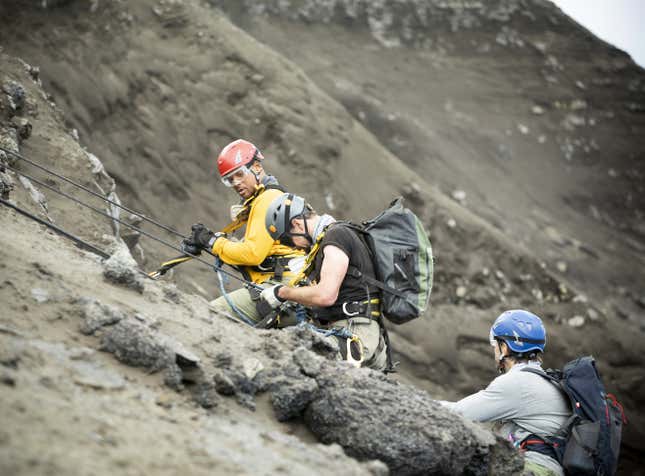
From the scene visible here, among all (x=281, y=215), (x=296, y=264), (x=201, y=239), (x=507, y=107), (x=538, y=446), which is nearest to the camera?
(x=538, y=446)

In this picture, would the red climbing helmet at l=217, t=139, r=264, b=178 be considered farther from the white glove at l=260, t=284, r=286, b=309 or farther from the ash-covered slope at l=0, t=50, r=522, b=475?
the ash-covered slope at l=0, t=50, r=522, b=475

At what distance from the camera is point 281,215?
5.48 meters

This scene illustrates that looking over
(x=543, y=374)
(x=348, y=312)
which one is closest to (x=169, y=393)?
(x=348, y=312)

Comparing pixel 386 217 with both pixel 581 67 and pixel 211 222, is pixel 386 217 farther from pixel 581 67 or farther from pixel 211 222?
pixel 581 67

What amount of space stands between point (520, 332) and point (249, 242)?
2.26 meters

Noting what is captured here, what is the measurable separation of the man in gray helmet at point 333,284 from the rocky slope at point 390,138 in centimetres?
94

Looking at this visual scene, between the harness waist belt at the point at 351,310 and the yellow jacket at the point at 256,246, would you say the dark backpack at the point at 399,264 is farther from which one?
the yellow jacket at the point at 256,246

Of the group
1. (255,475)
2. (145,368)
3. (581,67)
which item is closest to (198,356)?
(145,368)

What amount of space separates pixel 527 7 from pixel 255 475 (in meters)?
25.2

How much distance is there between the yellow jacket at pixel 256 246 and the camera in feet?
18.1

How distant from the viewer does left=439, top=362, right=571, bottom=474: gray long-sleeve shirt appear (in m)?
4.41

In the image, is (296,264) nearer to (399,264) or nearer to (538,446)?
(399,264)

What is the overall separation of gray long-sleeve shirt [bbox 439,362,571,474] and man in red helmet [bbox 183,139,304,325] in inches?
75.7

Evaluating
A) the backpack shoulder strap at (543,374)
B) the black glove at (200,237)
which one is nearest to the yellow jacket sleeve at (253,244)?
the black glove at (200,237)
